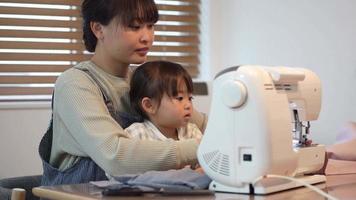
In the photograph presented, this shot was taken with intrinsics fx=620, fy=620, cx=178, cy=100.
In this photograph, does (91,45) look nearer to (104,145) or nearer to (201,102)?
(104,145)

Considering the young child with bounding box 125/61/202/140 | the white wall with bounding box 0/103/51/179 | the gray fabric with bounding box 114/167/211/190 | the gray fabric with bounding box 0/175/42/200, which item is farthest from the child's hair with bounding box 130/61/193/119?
the white wall with bounding box 0/103/51/179

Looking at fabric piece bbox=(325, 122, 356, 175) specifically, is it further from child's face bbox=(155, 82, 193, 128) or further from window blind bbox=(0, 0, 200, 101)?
window blind bbox=(0, 0, 200, 101)

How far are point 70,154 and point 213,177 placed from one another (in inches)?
20.5

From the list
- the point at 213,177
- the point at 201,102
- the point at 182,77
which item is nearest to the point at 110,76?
the point at 182,77

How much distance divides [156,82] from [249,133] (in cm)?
58

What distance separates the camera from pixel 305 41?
276 centimetres

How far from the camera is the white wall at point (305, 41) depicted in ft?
8.50

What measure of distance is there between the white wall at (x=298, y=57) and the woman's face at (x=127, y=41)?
99 centimetres

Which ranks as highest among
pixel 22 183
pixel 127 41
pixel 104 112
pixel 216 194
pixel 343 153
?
pixel 127 41

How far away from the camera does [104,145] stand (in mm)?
1505

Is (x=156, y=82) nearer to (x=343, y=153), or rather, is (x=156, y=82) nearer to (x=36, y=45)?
(x=343, y=153)

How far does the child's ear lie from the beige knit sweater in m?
0.06

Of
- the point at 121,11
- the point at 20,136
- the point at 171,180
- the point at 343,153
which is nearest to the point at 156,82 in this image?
the point at 121,11

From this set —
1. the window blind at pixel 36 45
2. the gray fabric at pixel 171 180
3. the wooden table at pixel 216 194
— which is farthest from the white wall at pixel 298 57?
the gray fabric at pixel 171 180
